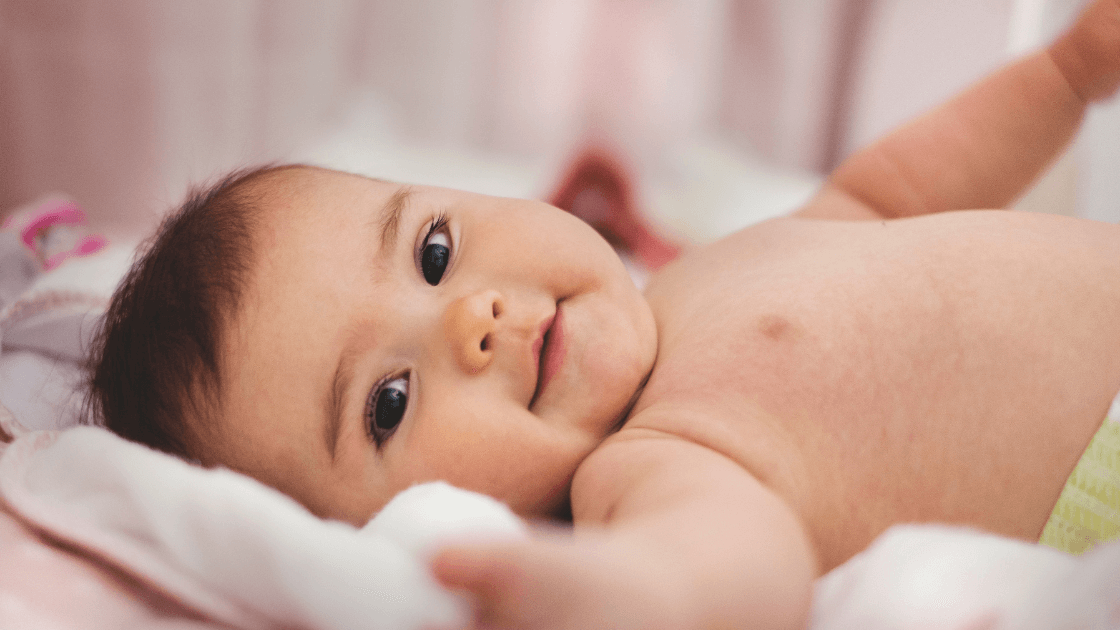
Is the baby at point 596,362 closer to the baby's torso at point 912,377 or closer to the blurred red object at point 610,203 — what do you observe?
the baby's torso at point 912,377

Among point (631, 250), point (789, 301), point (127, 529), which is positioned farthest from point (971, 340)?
point (631, 250)

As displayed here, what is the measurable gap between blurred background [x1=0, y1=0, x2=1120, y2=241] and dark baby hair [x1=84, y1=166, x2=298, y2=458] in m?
0.69

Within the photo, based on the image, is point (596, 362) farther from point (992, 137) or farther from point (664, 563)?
point (992, 137)

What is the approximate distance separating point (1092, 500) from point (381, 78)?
145 centimetres

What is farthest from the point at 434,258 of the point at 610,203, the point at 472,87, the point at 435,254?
the point at 472,87

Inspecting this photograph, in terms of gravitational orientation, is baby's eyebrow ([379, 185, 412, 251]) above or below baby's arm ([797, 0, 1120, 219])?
below

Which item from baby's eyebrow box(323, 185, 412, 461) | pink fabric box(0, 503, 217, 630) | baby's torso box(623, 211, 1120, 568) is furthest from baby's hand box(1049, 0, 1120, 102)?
pink fabric box(0, 503, 217, 630)

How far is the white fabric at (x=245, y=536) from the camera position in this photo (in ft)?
1.45

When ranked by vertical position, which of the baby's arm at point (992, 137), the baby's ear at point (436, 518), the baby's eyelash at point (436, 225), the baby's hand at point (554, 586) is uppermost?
the baby's arm at point (992, 137)

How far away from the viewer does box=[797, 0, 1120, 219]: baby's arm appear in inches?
38.2

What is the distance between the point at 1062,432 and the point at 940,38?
1.13m

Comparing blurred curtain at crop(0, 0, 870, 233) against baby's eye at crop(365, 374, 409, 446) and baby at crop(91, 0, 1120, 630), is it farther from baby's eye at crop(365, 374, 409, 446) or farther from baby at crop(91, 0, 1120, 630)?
baby's eye at crop(365, 374, 409, 446)

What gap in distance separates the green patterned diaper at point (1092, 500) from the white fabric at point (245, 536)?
1.50 ft

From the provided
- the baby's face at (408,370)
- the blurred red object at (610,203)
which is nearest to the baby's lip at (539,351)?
the baby's face at (408,370)
